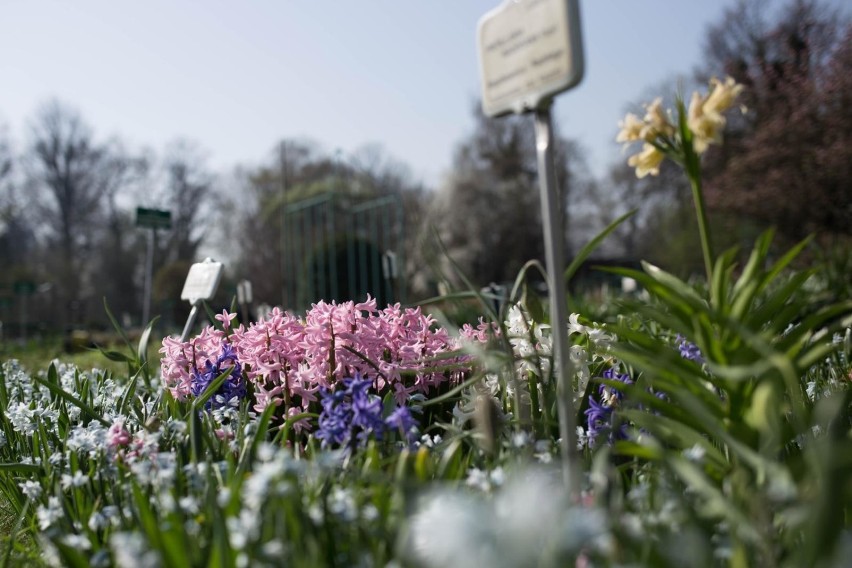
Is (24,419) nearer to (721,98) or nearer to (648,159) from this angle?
(648,159)

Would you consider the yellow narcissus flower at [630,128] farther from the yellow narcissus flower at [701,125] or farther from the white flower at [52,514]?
the white flower at [52,514]

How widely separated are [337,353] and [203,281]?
1.17 m

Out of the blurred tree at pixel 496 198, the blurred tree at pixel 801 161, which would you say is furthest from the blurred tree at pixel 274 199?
the blurred tree at pixel 801 161

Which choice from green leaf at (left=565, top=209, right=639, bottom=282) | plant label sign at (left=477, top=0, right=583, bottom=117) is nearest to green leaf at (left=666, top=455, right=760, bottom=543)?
green leaf at (left=565, top=209, right=639, bottom=282)

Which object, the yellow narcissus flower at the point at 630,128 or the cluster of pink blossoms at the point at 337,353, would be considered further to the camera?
the cluster of pink blossoms at the point at 337,353

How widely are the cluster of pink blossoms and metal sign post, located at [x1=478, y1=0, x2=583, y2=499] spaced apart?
0.94 meters

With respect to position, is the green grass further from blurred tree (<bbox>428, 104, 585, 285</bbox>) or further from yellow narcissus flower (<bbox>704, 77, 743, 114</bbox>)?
blurred tree (<bbox>428, 104, 585, 285</bbox>)

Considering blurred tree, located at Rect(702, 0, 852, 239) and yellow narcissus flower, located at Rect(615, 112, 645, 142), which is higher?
blurred tree, located at Rect(702, 0, 852, 239)

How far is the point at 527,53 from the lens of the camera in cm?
161

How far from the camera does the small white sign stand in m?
3.33

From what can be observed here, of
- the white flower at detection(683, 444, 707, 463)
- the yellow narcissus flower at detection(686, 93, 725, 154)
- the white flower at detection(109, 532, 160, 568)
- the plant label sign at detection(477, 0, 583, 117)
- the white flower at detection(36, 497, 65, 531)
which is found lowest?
→ the white flower at detection(36, 497, 65, 531)

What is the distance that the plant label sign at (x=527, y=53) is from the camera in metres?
1.49

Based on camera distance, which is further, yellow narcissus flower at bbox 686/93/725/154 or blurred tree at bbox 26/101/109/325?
blurred tree at bbox 26/101/109/325

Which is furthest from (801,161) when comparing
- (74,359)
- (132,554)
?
(132,554)
